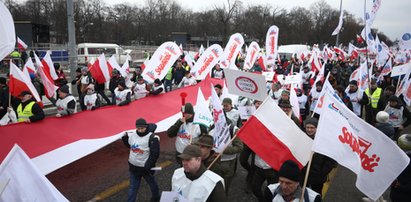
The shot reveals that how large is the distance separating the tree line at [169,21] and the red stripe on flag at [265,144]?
55001mm

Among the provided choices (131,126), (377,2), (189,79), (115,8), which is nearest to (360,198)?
(131,126)

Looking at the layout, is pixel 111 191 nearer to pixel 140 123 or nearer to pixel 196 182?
pixel 140 123

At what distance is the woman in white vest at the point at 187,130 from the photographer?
16.0 feet

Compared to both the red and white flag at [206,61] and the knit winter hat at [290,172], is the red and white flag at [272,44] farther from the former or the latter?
the knit winter hat at [290,172]

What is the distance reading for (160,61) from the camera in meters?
8.89

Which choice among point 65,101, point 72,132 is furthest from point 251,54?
point 72,132

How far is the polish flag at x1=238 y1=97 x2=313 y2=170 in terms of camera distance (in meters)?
3.71

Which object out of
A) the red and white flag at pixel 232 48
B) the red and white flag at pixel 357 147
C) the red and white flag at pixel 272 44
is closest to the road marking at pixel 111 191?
the red and white flag at pixel 357 147

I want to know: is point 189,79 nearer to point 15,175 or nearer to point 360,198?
point 360,198

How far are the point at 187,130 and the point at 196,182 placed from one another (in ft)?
6.44

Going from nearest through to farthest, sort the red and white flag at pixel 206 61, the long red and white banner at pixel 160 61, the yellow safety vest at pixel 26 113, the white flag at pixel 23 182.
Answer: the white flag at pixel 23 182
the yellow safety vest at pixel 26 113
the long red and white banner at pixel 160 61
the red and white flag at pixel 206 61

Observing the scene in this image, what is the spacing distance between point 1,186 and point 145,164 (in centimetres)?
210

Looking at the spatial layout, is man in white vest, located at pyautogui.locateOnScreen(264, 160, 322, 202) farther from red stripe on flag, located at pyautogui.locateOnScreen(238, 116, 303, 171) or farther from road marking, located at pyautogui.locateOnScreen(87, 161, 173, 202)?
road marking, located at pyautogui.locateOnScreen(87, 161, 173, 202)

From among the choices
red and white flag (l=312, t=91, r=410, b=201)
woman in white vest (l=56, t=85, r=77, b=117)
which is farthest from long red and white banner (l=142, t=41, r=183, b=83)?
red and white flag (l=312, t=91, r=410, b=201)
